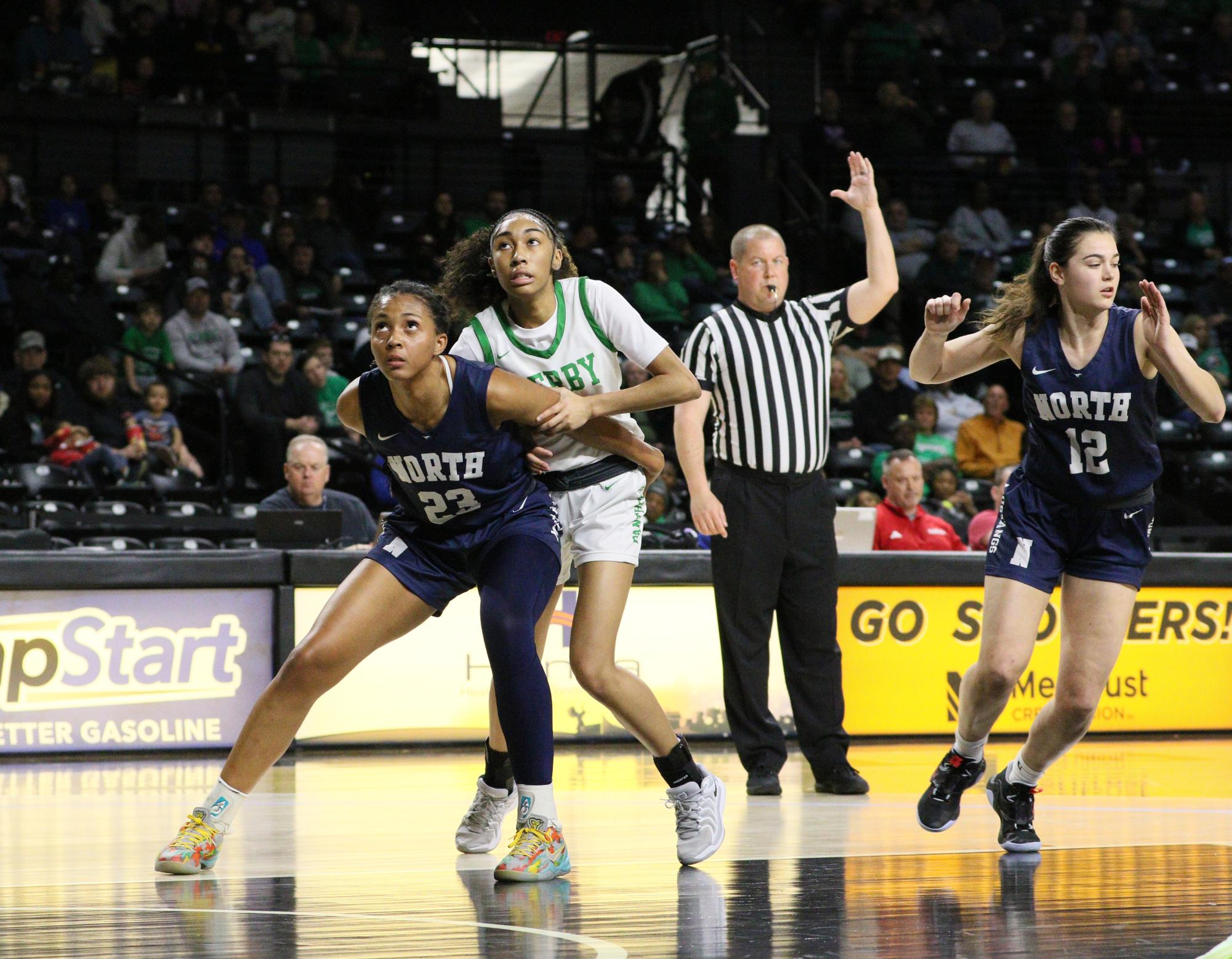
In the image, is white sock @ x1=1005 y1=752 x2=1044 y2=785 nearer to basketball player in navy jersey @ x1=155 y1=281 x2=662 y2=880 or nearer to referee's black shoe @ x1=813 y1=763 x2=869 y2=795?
basketball player in navy jersey @ x1=155 y1=281 x2=662 y2=880

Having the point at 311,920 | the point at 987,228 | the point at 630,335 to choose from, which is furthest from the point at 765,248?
the point at 987,228

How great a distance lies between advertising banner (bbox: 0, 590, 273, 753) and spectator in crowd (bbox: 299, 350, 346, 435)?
373 cm

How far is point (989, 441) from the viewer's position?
1255 centimetres

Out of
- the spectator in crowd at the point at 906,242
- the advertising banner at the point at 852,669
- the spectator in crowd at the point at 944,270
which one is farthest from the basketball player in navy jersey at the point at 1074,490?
the spectator in crowd at the point at 906,242

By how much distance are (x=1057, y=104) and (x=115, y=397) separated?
9.97 m

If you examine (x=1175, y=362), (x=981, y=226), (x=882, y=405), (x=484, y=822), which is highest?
(x=981, y=226)

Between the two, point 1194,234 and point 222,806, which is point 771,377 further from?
point 1194,234

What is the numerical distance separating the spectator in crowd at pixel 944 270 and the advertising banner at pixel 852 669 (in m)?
6.12

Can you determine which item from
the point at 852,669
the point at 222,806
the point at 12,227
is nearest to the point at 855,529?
the point at 852,669

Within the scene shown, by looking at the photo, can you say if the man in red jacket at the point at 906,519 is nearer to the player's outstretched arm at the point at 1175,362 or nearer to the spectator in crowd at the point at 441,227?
the player's outstretched arm at the point at 1175,362

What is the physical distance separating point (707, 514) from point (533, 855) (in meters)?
1.85

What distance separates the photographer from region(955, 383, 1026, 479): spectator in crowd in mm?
12477

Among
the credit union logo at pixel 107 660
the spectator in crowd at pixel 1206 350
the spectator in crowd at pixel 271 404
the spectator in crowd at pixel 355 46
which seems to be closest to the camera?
the credit union logo at pixel 107 660

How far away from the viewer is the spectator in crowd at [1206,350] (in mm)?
13766
